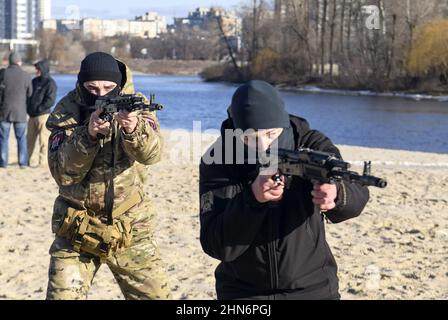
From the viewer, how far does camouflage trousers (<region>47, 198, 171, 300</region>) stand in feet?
14.4

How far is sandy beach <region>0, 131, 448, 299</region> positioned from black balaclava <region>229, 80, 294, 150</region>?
3.43 metres

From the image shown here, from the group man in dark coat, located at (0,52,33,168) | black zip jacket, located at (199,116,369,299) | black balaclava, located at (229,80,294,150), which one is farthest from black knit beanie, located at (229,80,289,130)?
man in dark coat, located at (0,52,33,168)

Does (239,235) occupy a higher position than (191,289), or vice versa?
(239,235)

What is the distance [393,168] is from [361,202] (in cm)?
1194

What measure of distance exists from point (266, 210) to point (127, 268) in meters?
1.62

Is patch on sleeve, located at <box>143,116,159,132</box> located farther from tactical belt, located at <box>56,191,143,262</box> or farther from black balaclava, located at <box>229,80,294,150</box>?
black balaclava, located at <box>229,80,294,150</box>

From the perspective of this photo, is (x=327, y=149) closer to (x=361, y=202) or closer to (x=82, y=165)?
(x=361, y=202)

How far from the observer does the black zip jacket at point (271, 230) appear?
3.19m

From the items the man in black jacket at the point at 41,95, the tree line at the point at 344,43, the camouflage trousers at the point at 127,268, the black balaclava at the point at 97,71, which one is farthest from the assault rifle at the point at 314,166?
the tree line at the point at 344,43

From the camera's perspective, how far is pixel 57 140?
4.43m

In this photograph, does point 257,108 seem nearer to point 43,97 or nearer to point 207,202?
point 207,202

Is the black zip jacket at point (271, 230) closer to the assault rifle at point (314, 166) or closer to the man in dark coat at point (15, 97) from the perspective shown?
the assault rifle at point (314, 166)

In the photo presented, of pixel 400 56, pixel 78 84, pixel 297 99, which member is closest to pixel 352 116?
pixel 297 99
